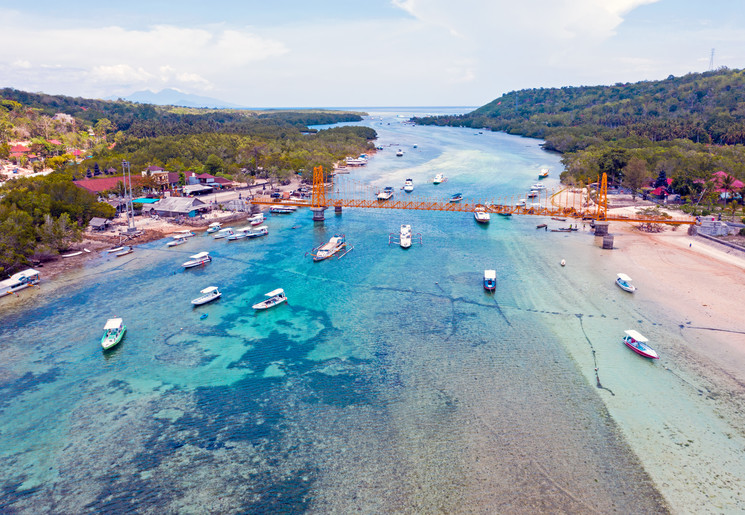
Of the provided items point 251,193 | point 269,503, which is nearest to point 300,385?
point 269,503

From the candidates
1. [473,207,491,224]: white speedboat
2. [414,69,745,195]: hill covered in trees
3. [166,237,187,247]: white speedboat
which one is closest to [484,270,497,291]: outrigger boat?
[473,207,491,224]: white speedboat

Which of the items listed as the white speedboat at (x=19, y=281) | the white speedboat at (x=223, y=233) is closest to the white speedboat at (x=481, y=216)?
the white speedboat at (x=223, y=233)

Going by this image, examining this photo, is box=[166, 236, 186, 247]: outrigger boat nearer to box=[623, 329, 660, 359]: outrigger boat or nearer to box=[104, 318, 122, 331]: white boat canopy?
box=[104, 318, 122, 331]: white boat canopy

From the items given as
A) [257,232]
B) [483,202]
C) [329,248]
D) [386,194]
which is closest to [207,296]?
[329,248]

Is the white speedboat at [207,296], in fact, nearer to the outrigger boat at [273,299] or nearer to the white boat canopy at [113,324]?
the outrigger boat at [273,299]

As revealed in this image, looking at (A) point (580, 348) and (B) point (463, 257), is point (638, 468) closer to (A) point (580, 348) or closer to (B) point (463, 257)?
(A) point (580, 348)
